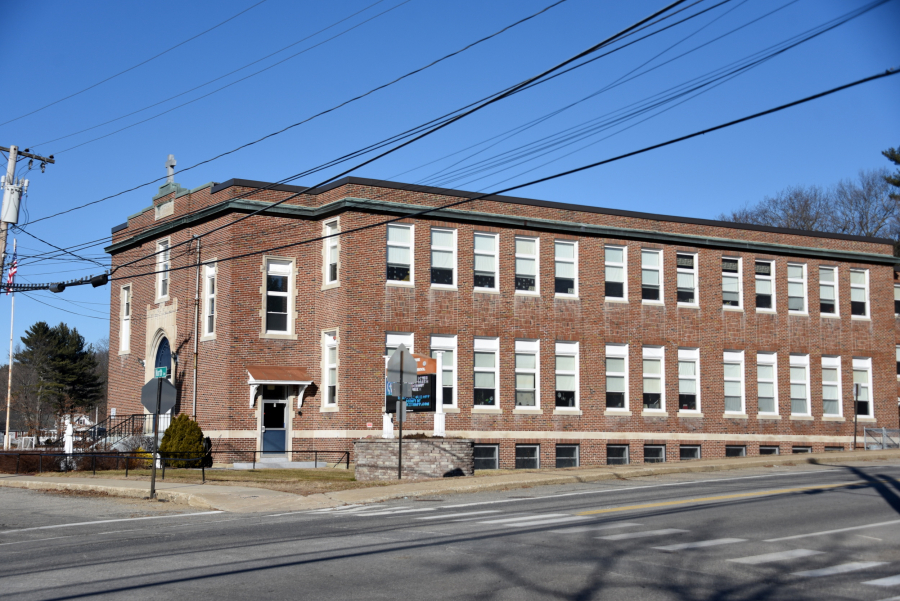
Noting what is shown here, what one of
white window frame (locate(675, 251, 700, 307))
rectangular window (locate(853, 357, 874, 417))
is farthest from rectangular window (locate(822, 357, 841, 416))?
white window frame (locate(675, 251, 700, 307))

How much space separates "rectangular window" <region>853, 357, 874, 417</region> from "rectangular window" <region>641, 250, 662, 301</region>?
10.1 metres

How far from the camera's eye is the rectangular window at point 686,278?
35781 mm

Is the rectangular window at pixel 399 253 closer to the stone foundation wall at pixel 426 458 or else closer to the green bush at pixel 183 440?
the green bush at pixel 183 440

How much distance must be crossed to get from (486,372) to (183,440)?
1052 centimetres

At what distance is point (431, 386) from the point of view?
83.4 ft

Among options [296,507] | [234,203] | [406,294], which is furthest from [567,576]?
[234,203]

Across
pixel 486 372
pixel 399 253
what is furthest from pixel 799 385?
pixel 399 253

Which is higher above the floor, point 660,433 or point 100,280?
point 100,280

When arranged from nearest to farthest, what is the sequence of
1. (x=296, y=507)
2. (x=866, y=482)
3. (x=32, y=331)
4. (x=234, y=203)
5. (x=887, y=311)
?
1. (x=296, y=507)
2. (x=866, y=482)
3. (x=234, y=203)
4. (x=887, y=311)
5. (x=32, y=331)

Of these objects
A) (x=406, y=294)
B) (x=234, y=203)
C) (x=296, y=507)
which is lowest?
(x=296, y=507)

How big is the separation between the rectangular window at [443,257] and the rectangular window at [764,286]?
1345 cm

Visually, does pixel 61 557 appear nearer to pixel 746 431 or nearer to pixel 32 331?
pixel 746 431

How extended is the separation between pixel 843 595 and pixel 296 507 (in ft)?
38.4

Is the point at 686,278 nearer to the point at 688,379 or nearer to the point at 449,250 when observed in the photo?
the point at 688,379
